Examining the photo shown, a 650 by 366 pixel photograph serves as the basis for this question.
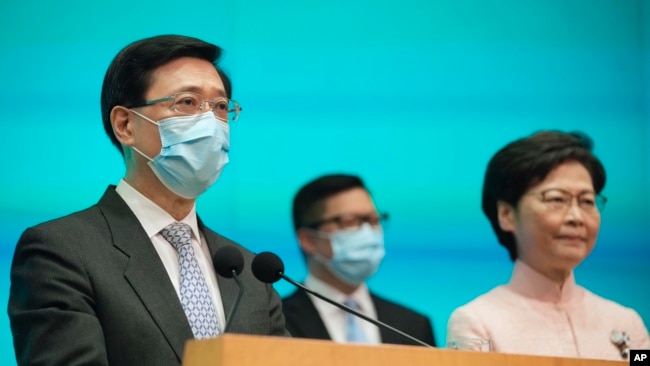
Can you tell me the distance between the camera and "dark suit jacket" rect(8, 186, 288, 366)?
244 centimetres

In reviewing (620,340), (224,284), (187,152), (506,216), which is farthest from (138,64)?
(620,340)

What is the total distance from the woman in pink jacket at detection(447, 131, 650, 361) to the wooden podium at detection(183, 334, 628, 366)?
5.34 ft

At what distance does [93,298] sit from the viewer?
2584mm

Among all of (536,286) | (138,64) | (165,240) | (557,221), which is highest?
(557,221)

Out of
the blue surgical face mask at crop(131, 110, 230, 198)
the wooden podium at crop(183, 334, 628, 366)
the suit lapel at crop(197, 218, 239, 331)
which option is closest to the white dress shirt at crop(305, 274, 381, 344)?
the suit lapel at crop(197, 218, 239, 331)

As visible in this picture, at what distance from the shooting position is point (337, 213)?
4582mm

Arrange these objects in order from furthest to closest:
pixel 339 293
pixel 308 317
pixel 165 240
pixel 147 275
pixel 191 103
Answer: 1. pixel 339 293
2. pixel 308 317
3. pixel 191 103
4. pixel 165 240
5. pixel 147 275

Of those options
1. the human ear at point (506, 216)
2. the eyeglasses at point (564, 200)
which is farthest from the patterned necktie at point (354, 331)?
the eyeglasses at point (564, 200)

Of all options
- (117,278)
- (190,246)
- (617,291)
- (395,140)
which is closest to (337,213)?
(395,140)

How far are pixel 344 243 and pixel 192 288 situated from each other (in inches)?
71.7

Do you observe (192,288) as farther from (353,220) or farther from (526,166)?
(353,220)

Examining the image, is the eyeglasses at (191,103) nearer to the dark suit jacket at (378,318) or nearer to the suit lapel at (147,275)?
the suit lapel at (147,275)

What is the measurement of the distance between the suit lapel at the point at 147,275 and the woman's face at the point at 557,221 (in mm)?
1616

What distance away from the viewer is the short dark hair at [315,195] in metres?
4.50
